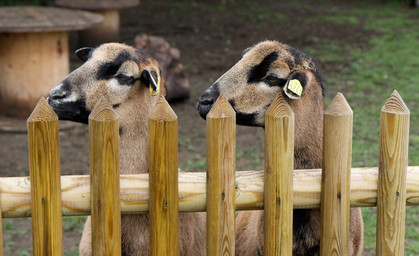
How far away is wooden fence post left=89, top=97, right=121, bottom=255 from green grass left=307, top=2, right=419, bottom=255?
10.2 ft

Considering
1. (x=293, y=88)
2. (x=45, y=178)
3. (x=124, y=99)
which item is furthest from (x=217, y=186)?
(x=124, y=99)

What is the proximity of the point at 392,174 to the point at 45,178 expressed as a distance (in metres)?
1.54

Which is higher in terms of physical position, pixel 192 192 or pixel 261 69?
pixel 261 69

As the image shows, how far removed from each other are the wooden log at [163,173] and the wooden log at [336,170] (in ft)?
2.23

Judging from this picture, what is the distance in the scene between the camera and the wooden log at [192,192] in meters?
2.95

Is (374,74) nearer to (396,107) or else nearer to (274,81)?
(274,81)

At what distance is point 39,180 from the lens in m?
2.90

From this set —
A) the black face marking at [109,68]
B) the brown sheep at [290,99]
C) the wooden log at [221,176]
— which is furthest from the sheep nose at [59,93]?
the wooden log at [221,176]

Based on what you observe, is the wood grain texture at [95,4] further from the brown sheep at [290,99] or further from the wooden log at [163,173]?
the wooden log at [163,173]

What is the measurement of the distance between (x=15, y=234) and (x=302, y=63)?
325 cm

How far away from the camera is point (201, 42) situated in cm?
1309

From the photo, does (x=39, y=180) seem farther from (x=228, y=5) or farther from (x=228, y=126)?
(x=228, y=5)

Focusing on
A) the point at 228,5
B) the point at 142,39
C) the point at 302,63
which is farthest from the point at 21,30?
the point at 228,5

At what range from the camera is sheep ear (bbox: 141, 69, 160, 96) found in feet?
12.5
